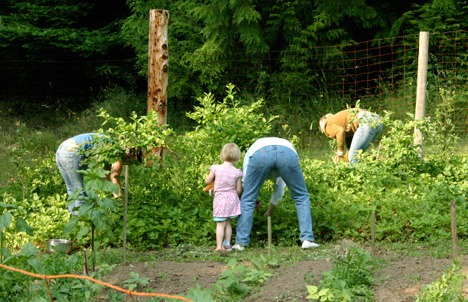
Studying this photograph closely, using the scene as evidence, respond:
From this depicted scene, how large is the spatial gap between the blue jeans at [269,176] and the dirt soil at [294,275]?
33.1 inches

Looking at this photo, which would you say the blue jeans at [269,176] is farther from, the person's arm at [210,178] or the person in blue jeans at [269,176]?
the person's arm at [210,178]

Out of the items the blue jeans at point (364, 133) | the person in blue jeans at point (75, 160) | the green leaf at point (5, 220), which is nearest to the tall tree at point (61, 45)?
the blue jeans at point (364, 133)

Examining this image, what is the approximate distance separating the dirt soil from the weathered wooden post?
365cm

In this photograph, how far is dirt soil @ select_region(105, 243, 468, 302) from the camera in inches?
234

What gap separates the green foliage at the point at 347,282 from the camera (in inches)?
225

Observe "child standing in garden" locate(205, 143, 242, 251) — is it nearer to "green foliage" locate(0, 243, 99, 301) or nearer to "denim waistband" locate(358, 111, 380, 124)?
"green foliage" locate(0, 243, 99, 301)

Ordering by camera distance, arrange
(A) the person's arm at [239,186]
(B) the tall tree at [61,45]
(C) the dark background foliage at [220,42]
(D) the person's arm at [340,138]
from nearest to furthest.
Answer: (A) the person's arm at [239,186] < (D) the person's arm at [340,138] < (C) the dark background foliage at [220,42] < (B) the tall tree at [61,45]

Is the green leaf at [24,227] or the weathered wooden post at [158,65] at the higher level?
the weathered wooden post at [158,65]

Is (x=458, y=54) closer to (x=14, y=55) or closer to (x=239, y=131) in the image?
(x=239, y=131)

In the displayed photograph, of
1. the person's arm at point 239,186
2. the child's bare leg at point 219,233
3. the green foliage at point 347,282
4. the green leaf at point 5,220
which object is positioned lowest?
the child's bare leg at point 219,233

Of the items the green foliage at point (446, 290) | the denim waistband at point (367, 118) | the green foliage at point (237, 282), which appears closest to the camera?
the green foliage at point (446, 290)

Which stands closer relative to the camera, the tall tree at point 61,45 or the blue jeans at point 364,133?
the blue jeans at point 364,133

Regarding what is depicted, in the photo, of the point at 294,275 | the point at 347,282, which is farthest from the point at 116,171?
the point at 347,282

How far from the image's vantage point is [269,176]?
8406 mm
